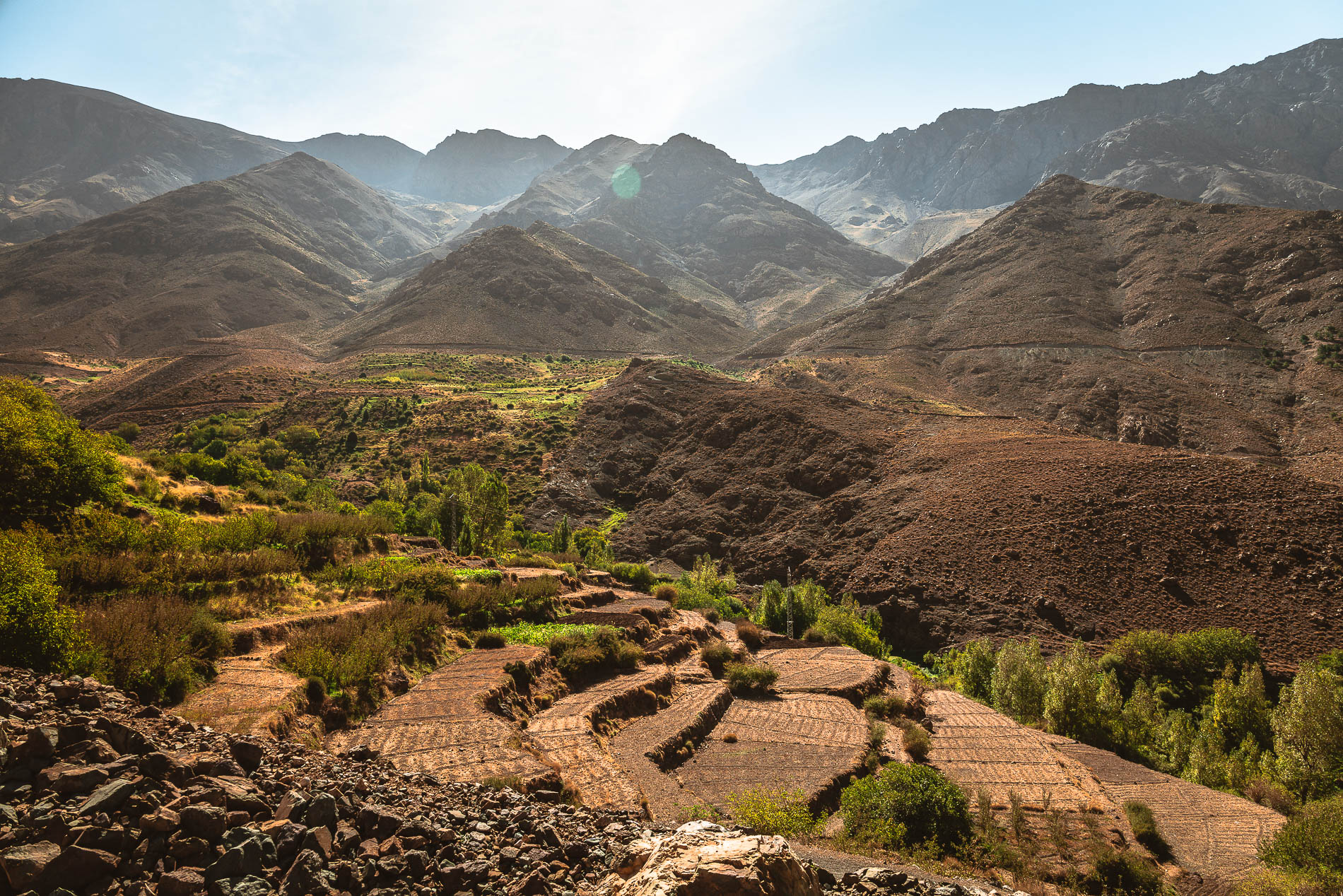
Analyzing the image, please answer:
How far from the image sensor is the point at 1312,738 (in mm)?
18484

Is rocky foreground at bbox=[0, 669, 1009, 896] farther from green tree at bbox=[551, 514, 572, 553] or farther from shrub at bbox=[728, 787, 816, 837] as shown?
green tree at bbox=[551, 514, 572, 553]

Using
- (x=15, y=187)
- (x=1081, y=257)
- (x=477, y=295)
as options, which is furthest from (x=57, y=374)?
(x=15, y=187)

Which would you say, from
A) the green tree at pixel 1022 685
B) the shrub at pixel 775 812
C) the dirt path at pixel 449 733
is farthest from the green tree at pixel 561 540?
the shrub at pixel 775 812

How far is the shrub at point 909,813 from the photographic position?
11109 mm

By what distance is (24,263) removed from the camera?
123125 mm

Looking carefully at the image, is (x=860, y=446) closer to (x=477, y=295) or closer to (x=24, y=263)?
(x=477, y=295)

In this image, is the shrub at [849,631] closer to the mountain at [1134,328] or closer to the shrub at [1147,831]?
the shrub at [1147,831]

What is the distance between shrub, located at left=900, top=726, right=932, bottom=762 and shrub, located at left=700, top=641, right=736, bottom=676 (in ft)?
21.6

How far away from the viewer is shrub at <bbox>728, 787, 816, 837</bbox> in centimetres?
1063

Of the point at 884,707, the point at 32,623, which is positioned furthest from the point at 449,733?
the point at 884,707

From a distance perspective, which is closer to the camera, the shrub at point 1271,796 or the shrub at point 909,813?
the shrub at point 909,813

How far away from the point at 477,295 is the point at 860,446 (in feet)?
291

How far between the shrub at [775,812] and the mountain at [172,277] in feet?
412

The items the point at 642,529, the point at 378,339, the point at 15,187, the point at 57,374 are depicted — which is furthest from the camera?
the point at 15,187
